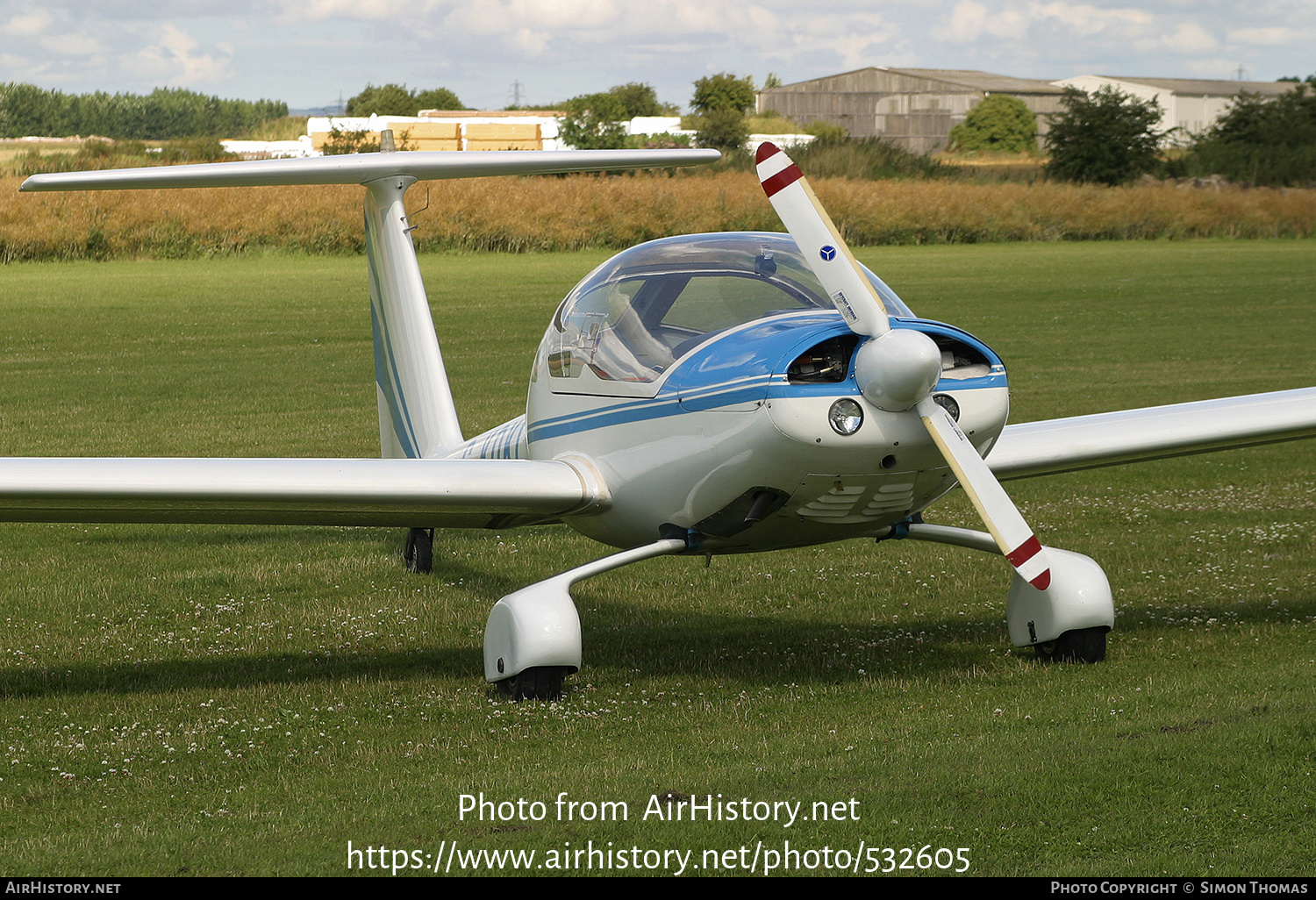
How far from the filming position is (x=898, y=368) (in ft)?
17.7

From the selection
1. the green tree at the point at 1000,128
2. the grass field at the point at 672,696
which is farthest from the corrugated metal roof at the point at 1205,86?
the grass field at the point at 672,696

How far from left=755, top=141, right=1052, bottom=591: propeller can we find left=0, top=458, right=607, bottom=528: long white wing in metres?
1.64

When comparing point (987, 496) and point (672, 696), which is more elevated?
point (987, 496)

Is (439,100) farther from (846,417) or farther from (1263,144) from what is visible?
(846,417)

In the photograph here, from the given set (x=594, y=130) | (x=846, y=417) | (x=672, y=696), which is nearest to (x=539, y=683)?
(x=672, y=696)

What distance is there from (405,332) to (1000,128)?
99.1m

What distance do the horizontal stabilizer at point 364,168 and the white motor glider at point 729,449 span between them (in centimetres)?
17

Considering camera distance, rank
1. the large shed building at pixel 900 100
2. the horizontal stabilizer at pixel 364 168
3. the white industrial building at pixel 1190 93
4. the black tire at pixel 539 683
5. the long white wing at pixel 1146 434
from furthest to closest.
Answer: the white industrial building at pixel 1190 93 → the large shed building at pixel 900 100 → the horizontal stabilizer at pixel 364 168 → the long white wing at pixel 1146 434 → the black tire at pixel 539 683

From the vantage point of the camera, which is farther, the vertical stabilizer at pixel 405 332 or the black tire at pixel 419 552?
the black tire at pixel 419 552

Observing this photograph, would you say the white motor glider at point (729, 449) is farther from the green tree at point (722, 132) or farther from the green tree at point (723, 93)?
the green tree at point (723, 93)

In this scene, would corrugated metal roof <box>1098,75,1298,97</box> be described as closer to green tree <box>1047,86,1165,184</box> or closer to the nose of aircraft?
green tree <box>1047,86,1165,184</box>

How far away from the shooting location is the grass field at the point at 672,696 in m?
4.61

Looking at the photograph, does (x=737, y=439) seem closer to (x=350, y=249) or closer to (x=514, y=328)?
(x=514, y=328)

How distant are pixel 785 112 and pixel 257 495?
119068mm
